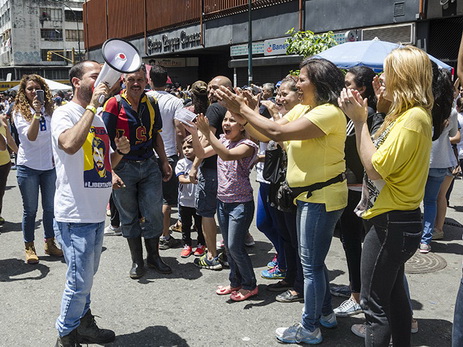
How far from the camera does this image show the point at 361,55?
732 cm

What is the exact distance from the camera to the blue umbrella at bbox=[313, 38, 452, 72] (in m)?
7.22

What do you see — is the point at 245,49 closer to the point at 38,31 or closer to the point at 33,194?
the point at 33,194

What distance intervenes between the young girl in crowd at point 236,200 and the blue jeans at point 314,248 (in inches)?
33.5

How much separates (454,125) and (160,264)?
12.2 ft

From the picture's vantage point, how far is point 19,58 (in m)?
72.4

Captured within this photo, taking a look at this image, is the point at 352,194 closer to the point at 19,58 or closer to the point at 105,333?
the point at 105,333

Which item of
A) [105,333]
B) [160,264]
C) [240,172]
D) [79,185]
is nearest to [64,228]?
[79,185]

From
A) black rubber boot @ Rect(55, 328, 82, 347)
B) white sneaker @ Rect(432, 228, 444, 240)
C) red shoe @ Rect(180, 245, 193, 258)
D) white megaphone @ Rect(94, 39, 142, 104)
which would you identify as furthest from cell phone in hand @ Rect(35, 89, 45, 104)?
white sneaker @ Rect(432, 228, 444, 240)

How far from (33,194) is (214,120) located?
221 cm

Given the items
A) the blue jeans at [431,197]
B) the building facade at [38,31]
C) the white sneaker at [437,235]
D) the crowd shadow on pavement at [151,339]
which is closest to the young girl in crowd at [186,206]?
the crowd shadow on pavement at [151,339]

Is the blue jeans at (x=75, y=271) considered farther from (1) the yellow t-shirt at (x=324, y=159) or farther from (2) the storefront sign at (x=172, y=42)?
(2) the storefront sign at (x=172, y=42)

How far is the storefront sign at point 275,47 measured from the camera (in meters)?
20.6

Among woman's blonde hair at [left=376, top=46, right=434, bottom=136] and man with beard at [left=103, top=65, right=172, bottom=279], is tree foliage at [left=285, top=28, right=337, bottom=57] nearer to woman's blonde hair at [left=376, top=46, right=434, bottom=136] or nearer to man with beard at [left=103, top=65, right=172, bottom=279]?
man with beard at [left=103, top=65, right=172, bottom=279]

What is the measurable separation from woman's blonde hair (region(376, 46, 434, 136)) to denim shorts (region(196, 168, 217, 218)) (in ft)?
8.40
